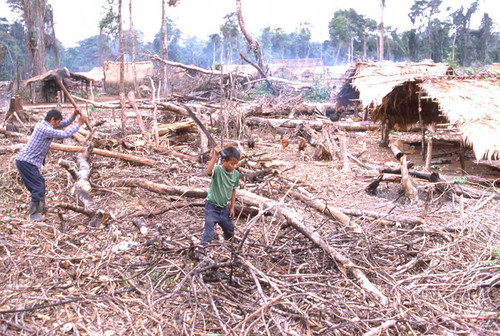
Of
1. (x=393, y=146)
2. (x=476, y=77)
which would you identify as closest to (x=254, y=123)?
(x=393, y=146)

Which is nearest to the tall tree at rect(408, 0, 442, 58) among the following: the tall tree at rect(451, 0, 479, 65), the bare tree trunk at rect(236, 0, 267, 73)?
the tall tree at rect(451, 0, 479, 65)

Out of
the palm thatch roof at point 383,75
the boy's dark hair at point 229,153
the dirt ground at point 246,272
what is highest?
the palm thatch roof at point 383,75

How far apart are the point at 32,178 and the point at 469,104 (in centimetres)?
714

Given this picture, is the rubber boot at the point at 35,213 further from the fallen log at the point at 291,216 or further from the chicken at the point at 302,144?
the chicken at the point at 302,144

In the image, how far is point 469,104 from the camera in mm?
7105

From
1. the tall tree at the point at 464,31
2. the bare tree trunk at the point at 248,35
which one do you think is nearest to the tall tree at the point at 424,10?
the tall tree at the point at 464,31

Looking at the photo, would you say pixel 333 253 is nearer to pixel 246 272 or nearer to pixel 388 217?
pixel 246 272

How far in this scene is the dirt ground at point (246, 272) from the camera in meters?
2.62

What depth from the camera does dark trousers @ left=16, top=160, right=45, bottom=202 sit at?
4.46 metres

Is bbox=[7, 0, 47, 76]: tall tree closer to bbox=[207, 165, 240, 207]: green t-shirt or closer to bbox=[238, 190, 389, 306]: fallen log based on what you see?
bbox=[207, 165, 240, 207]: green t-shirt

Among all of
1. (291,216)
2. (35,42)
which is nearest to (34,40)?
(35,42)

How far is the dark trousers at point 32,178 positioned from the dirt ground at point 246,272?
300mm

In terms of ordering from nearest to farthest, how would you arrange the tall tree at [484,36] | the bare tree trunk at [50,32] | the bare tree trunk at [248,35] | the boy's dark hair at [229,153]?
the boy's dark hair at [229,153], the bare tree trunk at [248,35], the bare tree trunk at [50,32], the tall tree at [484,36]

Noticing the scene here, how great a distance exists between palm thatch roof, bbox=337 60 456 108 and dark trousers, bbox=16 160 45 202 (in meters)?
7.29
